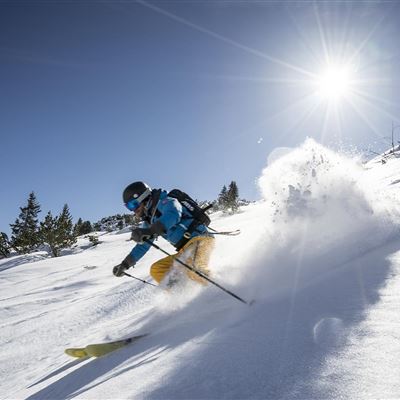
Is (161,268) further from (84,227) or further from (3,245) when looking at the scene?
(84,227)

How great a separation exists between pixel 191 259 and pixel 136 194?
157 centimetres

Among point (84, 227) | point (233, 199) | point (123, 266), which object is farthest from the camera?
point (84, 227)

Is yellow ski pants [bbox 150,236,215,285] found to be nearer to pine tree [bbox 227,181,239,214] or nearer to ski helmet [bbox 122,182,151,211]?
ski helmet [bbox 122,182,151,211]

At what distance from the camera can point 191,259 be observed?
634cm

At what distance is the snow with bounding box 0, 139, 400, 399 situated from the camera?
2.40 metres

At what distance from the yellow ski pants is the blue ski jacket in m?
0.16

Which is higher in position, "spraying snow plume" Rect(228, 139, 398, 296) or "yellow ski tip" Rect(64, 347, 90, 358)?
"spraying snow plume" Rect(228, 139, 398, 296)

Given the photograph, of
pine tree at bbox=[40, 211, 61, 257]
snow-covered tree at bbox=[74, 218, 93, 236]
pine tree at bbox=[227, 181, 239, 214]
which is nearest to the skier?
pine tree at bbox=[40, 211, 61, 257]

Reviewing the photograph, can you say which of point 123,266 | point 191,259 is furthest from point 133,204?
point 191,259

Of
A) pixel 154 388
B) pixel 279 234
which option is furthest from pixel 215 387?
pixel 279 234

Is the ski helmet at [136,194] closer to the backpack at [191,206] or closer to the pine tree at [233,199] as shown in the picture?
the backpack at [191,206]

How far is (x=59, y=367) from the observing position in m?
5.25

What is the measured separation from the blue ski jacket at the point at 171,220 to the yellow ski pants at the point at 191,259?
0.54 feet

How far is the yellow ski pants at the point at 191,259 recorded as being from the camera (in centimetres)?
632
